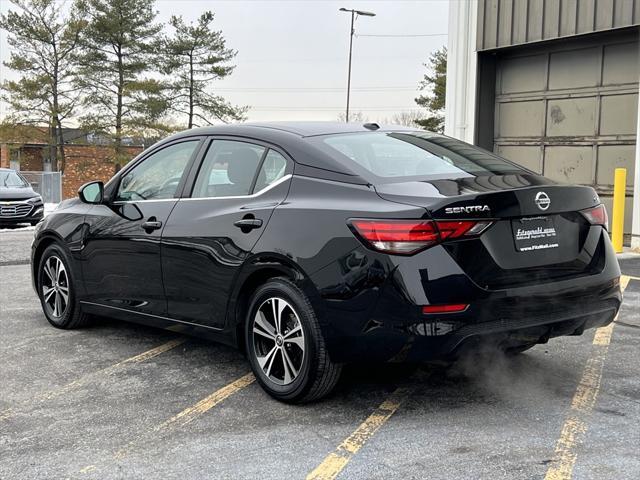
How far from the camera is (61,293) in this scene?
6.03 metres

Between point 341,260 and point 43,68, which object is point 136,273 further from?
point 43,68

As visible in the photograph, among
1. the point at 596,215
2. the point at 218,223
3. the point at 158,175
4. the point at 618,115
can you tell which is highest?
the point at 618,115

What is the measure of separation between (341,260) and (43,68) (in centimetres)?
4352

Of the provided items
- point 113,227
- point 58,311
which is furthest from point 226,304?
point 58,311

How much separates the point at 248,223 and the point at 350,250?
76 cm

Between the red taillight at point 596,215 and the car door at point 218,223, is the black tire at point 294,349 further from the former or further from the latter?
the red taillight at point 596,215

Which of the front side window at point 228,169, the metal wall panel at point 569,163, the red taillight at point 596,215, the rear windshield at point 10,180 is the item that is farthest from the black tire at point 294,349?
the rear windshield at point 10,180

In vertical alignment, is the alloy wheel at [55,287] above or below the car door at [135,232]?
below

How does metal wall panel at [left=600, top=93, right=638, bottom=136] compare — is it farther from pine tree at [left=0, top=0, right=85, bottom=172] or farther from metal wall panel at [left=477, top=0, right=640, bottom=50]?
pine tree at [left=0, top=0, right=85, bottom=172]

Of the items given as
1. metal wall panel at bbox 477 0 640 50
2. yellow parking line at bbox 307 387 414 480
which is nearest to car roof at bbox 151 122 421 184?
yellow parking line at bbox 307 387 414 480

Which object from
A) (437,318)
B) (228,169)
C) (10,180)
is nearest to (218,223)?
(228,169)

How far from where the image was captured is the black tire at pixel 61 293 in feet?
19.2

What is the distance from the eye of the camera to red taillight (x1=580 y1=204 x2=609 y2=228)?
13.6 ft

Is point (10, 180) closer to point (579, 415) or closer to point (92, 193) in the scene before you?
point (92, 193)
